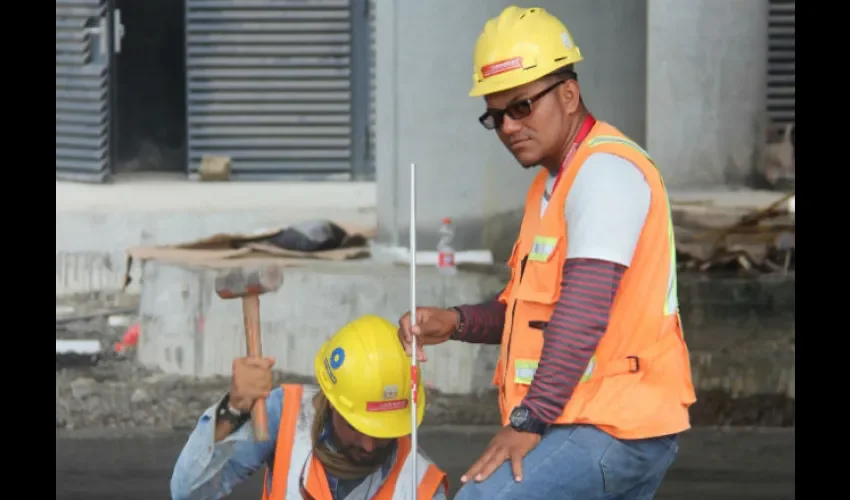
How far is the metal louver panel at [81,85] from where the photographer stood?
20.8 feet

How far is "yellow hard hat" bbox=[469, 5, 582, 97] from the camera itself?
10.5ft

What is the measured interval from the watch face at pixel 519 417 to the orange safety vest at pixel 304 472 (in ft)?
2.47

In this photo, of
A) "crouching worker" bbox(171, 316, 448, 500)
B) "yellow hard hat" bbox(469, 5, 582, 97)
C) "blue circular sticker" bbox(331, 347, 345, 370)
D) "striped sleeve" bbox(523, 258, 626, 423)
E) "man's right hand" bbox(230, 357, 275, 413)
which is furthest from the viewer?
"blue circular sticker" bbox(331, 347, 345, 370)

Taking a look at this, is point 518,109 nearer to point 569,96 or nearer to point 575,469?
point 569,96

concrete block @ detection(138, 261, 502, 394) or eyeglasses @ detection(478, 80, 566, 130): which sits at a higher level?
eyeglasses @ detection(478, 80, 566, 130)

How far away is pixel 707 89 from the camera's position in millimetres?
6527

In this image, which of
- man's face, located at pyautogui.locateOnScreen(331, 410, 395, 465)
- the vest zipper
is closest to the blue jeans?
the vest zipper

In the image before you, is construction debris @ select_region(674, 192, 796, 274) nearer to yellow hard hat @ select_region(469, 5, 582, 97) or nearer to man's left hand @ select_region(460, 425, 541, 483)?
yellow hard hat @ select_region(469, 5, 582, 97)

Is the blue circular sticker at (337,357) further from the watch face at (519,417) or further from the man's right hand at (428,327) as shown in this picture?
the watch face at (519,417)

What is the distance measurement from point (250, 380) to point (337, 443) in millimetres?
356

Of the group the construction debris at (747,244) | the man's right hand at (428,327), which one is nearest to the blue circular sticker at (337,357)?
the man's right hand at (428,327)

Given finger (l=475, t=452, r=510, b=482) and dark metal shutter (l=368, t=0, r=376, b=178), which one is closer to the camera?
finger (l=475, t=452, r=510, b=482)
